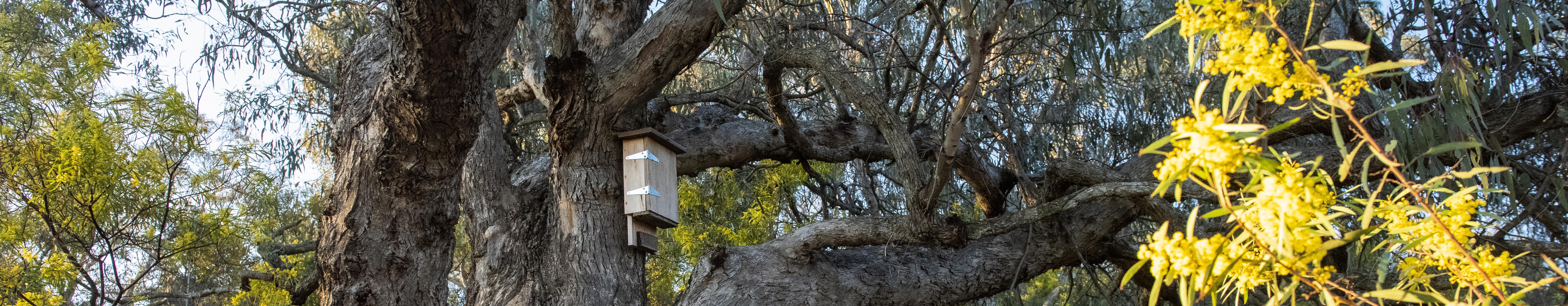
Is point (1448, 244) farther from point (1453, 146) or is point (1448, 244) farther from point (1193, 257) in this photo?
point (1193, 257)

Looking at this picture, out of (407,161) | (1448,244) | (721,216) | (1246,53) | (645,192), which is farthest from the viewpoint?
(721,216)

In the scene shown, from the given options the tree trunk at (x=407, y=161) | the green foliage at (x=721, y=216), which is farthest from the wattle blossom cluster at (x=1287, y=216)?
the green foliage at (x=721, y=216)

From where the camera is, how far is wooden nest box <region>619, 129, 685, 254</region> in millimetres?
2871

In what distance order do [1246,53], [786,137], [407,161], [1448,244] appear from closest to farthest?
[1246,53]
[1448,244]
[407,161]
[786,137]

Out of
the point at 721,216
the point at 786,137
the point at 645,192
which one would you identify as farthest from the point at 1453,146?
the point at 721,216

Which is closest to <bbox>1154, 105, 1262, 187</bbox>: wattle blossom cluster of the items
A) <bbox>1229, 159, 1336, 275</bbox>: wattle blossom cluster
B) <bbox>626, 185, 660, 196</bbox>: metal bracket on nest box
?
<bbox>1229, 159, 1336, 275</bbox>: wattle blossom cluster

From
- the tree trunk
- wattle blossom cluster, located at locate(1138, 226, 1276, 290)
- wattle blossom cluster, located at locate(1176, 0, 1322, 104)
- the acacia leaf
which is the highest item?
the tree trunk

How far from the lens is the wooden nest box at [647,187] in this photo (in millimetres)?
2871

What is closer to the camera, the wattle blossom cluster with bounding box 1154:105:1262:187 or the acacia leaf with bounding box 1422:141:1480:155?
the wattle blossom cluster with bounding box 1154:105:1262:187

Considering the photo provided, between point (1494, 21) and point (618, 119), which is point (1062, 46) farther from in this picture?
point (618, 119)

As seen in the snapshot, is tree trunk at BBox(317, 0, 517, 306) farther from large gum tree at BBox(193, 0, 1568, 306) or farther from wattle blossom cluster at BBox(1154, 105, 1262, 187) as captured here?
wattle blossom cluster at BBox(1154, 105, 1262, 187)

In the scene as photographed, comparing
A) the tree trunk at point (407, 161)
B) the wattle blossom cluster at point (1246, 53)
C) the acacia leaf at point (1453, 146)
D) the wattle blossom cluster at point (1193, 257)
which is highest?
the tree trunk at point (407, 161)

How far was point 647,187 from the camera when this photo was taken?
9.36ft

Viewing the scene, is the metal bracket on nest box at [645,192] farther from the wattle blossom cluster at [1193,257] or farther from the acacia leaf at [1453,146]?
the acacia leaf at [1453,146]
